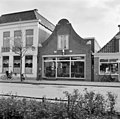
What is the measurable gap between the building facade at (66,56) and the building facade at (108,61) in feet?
2.68

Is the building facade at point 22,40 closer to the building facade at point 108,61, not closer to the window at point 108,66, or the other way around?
the building facade at point 108,61

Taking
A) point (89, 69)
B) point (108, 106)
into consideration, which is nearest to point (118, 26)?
point (89, 69)

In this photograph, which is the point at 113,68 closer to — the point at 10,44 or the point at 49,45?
the point at 49,45

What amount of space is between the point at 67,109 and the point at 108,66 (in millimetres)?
20694

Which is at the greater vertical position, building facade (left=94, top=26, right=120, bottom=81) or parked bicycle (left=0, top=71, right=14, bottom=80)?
building facade (left=94, top=26, right=120, bottom=81)

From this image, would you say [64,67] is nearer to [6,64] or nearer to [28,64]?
[28,64]

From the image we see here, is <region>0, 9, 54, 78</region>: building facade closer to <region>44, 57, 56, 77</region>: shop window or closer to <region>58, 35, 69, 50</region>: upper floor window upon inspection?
<region>44, 57, 56, 77</region>: shop window

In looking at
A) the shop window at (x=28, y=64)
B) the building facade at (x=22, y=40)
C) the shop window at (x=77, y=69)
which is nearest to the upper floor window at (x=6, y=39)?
the building facade at (x=22, y=40)

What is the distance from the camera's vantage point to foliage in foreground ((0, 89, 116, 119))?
4887mm

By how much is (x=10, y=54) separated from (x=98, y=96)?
25535 millimetres

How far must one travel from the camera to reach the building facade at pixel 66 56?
1002 inches

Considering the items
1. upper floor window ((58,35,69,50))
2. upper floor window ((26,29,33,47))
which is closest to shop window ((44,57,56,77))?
upper floor window ((58,35,69,50))

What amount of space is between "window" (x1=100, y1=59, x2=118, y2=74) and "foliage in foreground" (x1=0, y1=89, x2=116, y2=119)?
1969cm

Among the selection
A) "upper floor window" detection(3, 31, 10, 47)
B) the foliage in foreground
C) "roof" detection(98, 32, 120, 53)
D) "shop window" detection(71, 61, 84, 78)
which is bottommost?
the foliage in foreground
